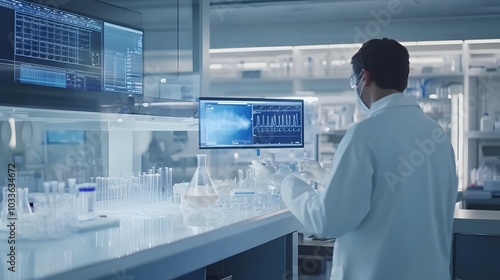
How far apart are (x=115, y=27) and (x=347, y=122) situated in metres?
4.20

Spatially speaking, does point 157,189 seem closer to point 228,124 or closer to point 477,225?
point 228,124

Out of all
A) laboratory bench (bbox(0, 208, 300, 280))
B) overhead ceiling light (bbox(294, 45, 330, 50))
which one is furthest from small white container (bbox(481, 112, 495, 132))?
laboratory bench (bbox(0, 208, 300, 280))

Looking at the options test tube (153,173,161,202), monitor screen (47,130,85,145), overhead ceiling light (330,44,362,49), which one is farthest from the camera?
overhead ceiling light (330,44,362,49)

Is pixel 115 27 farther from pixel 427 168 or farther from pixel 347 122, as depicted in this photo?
pixel 347 122

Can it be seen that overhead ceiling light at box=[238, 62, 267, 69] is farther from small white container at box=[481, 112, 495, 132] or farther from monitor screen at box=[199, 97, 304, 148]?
monitor screen at box=[199, 97, 304, 148]

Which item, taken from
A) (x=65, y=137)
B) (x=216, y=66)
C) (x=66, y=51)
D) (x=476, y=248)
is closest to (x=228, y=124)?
(x=66, y=51)

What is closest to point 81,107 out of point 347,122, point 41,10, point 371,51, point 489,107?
point 41,10

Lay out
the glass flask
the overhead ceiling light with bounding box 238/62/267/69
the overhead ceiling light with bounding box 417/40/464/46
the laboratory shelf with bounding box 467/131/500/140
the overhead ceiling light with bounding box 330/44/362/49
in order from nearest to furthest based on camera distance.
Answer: the glass flask
the laboratory shelf with bounding box 467/131/500/140
the overhead ceiling light with bounding box 417/40/464/46
the overhead ceiling light with bounding box 330/44/362/49
the overhead ceiling light with bounding box 238/62/267/69

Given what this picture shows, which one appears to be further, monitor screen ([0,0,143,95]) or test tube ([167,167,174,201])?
test tube ([167,167,174,201])

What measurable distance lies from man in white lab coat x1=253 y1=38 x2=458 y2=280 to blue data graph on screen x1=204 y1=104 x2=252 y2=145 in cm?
103

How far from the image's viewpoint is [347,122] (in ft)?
21.1

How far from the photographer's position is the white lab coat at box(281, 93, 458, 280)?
1857mm

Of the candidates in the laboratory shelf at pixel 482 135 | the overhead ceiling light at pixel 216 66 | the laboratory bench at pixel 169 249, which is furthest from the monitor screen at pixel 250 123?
the overhead ceiling light at pixel 216 66

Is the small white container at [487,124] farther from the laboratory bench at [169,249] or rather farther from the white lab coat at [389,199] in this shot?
the white lab coat at [389,199]
